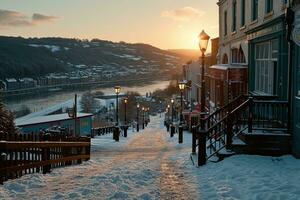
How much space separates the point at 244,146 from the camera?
39.3ft

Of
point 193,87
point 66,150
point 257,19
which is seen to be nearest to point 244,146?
point 66,150

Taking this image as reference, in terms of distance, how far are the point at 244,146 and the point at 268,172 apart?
233 centimetres

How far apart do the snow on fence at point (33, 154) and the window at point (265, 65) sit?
6.98m

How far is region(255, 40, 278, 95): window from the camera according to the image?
14680 mm

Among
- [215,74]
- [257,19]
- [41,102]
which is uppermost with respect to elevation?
[257,19]

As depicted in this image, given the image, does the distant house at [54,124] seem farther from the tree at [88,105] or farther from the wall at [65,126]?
the tree at [88,105]

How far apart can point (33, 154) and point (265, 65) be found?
29.6 ft

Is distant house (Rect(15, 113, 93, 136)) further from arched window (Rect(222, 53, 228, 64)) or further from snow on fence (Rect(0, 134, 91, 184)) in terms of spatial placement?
snow on fence (Rect(0, 134, 91, 184))

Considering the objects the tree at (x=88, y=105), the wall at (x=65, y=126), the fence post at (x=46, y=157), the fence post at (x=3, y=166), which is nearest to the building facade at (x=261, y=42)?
the fence post at (x=46, y=157)

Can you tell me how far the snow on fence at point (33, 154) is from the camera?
953cm

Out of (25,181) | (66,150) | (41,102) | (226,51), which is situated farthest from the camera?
(41,102)

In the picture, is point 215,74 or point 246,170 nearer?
point 246,170

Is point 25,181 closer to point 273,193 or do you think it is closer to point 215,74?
point 273,193

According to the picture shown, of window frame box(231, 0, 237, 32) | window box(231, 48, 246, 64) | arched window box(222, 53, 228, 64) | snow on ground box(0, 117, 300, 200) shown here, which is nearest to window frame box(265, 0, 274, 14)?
window box(231, 48, 246, 64)
